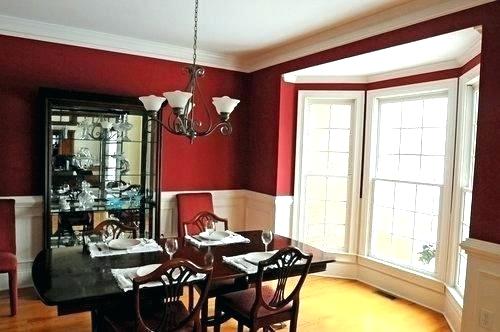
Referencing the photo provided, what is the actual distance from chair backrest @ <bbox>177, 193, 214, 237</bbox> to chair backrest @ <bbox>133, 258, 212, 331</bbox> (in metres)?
2.18

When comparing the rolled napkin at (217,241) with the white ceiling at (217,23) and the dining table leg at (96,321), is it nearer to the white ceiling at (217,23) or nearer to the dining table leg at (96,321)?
the dining table leg at (96,321)

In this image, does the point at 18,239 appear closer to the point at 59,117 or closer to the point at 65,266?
the point at 59,117

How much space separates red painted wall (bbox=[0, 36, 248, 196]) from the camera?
3.79 m

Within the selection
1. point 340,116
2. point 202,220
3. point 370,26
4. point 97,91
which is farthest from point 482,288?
point 97,91

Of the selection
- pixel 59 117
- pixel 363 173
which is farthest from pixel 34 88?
pixel 363 173

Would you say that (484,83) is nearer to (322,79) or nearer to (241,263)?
(241,263)

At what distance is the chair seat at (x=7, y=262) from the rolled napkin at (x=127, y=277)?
1.54 m

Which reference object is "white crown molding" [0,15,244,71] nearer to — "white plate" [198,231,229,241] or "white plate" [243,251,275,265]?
"white plate" [198,231,229,241]

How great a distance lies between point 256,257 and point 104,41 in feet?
9.43

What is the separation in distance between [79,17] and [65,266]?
234 centimetres

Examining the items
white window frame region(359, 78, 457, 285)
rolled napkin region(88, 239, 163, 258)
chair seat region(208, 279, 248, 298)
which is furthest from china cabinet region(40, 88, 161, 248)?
white window frame region(359, 78, 457, 285)

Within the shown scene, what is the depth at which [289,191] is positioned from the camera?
467cm

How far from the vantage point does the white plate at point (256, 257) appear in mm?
2626

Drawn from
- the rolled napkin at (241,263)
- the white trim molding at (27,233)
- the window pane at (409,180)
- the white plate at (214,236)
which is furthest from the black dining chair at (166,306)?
the window pane at (409,180)
